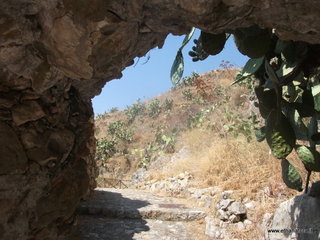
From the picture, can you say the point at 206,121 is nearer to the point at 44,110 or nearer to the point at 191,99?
the point at 191,99

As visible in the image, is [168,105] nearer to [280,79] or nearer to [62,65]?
[280,79]

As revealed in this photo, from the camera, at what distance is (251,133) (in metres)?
6.32

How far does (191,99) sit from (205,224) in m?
10.8

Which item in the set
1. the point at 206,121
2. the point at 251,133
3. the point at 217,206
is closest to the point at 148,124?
the point at 206,121

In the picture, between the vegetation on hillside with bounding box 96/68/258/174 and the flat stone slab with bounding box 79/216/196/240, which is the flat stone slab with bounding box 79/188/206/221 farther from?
the vegetation on hillside with bounding box 96/68/258/174

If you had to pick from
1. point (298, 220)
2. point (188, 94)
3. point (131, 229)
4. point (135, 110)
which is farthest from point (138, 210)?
point (135, 110)

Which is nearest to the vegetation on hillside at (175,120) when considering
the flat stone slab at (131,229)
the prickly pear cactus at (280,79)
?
the flat stone slab at (131,229)

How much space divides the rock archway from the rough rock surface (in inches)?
52.5

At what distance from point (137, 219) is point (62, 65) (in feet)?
8.75

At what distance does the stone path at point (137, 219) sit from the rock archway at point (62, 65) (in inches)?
40.5

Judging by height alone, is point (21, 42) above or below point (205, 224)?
above

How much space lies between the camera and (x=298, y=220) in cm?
246

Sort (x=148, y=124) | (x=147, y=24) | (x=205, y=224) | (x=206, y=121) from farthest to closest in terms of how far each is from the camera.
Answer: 1. (x=148, y=124)
2. (x=206, y=121)
3. (x=205, y=224)
4. (x=147, y=24)

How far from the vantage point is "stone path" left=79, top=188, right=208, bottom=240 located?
348 cm
